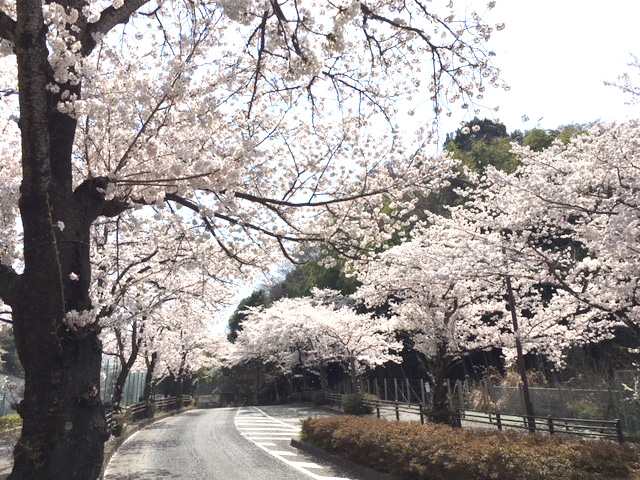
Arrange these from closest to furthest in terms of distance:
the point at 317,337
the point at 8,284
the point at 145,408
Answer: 1. the point at 8,284
2. the point at 145,408
3. the point at 317,337

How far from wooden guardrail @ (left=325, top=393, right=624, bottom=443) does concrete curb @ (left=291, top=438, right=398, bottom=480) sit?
3613 mm

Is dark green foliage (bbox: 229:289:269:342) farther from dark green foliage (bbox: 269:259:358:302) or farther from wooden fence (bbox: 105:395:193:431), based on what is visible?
wooden fence (bbox: 105:395:193:431)

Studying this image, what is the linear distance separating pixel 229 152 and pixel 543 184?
6.87 metres

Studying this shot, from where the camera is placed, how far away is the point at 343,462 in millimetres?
11008

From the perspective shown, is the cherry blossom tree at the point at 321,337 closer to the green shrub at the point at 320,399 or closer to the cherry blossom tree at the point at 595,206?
the green shrub at the point at 320,399

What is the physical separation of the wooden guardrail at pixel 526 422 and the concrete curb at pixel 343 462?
3.61 metres

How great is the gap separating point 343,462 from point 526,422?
15.9 feet

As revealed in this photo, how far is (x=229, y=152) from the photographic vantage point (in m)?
6.47

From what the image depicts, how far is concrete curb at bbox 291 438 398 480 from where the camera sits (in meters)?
9.48

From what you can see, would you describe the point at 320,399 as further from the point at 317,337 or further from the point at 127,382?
the point at 127,382

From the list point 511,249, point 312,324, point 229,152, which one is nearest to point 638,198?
point 511,249

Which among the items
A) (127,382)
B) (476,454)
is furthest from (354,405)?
(476,454)

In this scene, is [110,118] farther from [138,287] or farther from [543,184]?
[543,184]

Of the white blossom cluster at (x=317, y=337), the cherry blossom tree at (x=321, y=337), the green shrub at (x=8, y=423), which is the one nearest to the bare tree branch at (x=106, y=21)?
the green shrub at (x=8, y=423)
